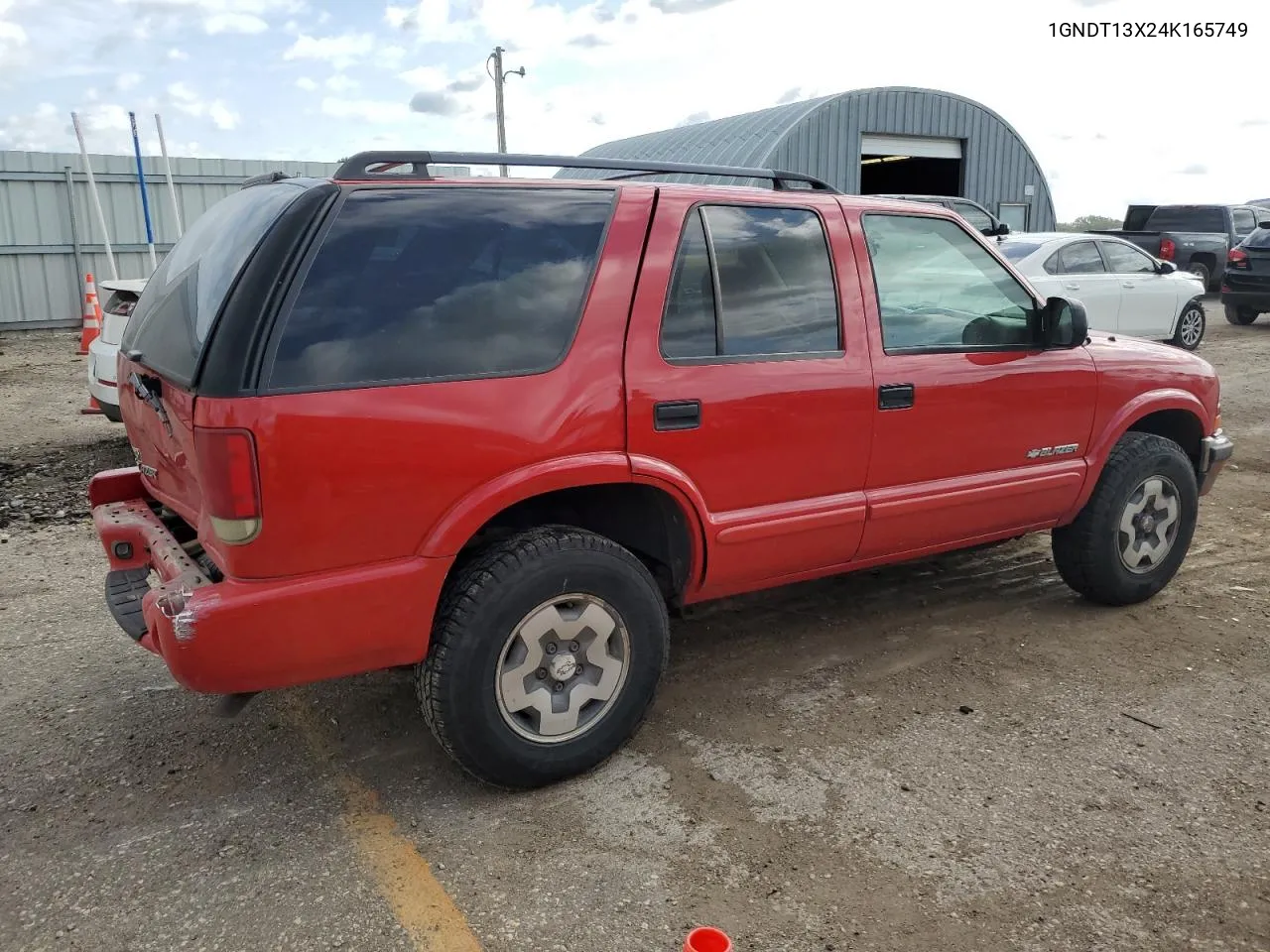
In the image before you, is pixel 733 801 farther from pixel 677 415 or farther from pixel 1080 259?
pixel 1080 259

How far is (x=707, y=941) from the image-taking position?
231cm

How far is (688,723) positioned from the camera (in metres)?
3.62

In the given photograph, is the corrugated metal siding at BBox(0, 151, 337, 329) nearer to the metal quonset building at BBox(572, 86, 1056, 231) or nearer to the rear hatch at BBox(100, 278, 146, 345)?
the metal quonset building at BBox(572, 86, 1056, 231)

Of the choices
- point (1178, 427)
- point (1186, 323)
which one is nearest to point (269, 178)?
point (1178, 427)

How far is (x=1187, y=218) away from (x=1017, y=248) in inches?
484

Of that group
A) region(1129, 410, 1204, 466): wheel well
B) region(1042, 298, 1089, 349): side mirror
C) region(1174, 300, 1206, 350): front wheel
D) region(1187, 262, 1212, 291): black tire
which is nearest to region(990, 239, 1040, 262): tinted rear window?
region(1174, 300, 1206, 350): front wheel

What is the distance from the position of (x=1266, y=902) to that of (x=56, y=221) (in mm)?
18190

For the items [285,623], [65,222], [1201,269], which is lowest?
[285,623]

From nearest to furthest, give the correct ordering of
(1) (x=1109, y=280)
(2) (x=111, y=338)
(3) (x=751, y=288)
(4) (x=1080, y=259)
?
(3) (x=751, y=288) → (2) (x=111, y=338) → (4) (x=1080, y=259) → (1) (x=1109, y=280)

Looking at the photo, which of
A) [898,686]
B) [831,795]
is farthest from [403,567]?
[898,686]

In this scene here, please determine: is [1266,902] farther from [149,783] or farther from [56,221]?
[56,221]

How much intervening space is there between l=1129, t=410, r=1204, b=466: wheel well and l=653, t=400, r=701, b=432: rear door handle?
2508mm

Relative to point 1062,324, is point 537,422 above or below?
below

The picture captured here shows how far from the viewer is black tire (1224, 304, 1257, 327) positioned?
16.9 metres
